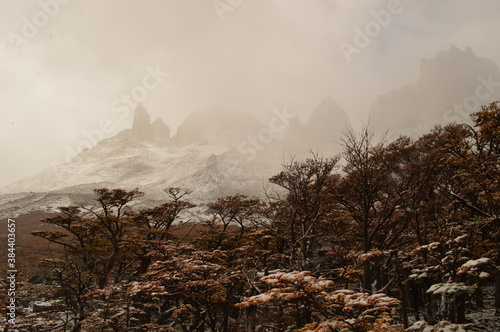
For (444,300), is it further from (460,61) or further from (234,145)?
(460,61)

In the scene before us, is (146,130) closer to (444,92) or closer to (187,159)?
(187,159)

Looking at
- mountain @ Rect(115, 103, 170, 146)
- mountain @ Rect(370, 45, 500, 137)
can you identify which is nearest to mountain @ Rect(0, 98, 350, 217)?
mountain @ Rect(115, 103, 170, 146)

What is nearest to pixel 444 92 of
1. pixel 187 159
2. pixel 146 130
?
pixel 187 159

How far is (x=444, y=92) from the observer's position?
121 metres

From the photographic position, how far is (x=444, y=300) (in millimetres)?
8680

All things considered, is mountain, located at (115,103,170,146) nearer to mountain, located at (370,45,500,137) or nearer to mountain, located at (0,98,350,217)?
mountain, located at (0,98,350,217)

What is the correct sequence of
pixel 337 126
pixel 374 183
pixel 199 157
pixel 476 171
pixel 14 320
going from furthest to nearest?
pixel 337 126 < pixel 199 157 < pixel 374 183 < pixel 14 320 < pixel 476 171

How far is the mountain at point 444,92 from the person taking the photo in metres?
113

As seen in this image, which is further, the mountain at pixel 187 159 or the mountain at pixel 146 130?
the mountain at pixel 146 130

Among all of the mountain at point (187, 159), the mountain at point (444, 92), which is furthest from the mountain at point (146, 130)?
the mountain at point (444, 92)

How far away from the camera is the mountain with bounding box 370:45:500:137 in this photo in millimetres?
112812

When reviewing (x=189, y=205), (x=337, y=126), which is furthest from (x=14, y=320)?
(x=337, y=126)

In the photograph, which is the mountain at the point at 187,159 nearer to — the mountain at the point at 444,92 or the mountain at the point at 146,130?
the mountain at the point at 146,130

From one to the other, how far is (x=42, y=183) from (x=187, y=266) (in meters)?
139
